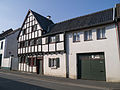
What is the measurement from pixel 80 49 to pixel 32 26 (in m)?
11.9

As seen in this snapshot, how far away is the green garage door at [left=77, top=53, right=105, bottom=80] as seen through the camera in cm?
1296

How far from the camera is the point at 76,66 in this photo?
1471cm

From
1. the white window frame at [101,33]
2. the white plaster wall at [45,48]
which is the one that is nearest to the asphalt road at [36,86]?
the white window frame at [101,33]

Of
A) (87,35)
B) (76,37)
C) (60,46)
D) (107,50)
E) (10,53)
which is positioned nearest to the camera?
(107,50)

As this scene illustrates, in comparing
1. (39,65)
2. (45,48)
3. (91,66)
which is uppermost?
(45,48)

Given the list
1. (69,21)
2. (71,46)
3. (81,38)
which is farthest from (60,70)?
(69,21)

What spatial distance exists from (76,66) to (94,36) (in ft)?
14.8

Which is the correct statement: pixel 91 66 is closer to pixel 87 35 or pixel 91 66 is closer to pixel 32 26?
pixel 87 35

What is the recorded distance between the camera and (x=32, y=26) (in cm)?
2212

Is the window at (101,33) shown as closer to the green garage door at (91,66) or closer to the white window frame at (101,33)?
the white window frame at (101,33)

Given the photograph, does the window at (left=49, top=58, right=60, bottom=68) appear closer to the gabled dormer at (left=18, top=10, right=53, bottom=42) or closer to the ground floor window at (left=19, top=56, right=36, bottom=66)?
the ground floor window at (left=19, top=56, right=36, bottom=66)

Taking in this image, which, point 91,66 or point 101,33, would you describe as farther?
point 91,66

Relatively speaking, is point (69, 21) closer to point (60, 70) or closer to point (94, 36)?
point (94, 36)

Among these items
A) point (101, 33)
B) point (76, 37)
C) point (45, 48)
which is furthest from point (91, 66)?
point (45, 48)
